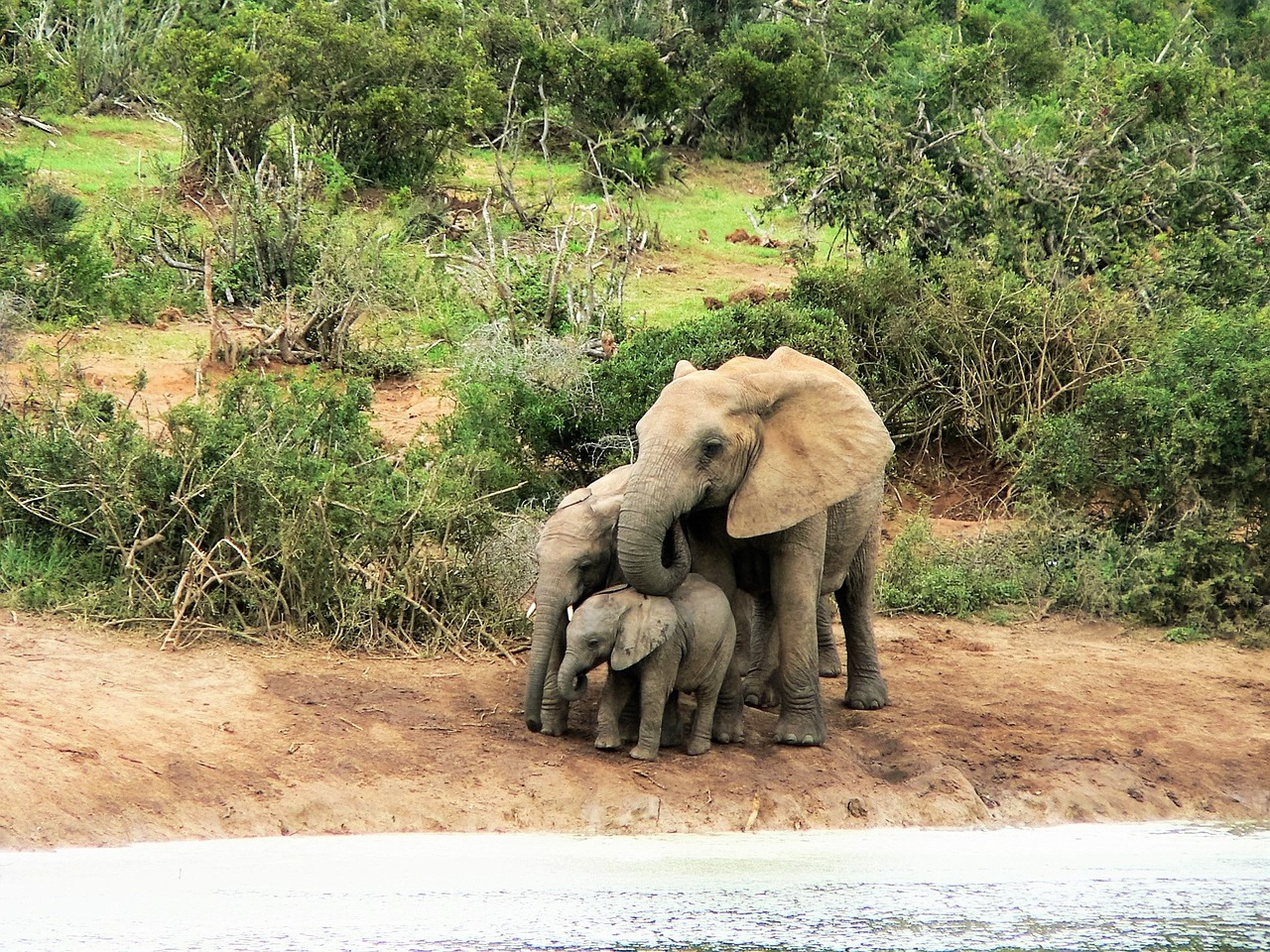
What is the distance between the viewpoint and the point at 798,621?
7.55 metres

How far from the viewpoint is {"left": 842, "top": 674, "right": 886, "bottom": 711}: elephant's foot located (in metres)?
8.41

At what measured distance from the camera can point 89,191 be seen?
54.2 feet

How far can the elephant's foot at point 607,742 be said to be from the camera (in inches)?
287

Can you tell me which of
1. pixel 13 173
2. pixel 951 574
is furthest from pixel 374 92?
pixel 951 574

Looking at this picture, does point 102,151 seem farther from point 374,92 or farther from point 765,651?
point 765,651

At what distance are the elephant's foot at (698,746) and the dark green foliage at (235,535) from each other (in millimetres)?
1752

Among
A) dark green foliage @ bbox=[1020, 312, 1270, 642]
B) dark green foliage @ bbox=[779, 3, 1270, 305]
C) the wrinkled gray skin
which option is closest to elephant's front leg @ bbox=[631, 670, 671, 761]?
the wrinkled gray skin

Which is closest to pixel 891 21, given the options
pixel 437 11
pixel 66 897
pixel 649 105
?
pixel 649 105

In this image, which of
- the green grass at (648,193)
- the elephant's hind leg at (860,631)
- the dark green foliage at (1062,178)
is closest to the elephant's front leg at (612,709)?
the elephant's hind leg at (860,631)

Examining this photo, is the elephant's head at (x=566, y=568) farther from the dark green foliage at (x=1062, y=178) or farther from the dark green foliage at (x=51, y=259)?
the dark green foliage at (x=51, y=259)

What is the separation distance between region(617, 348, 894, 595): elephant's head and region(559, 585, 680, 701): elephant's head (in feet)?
0.38

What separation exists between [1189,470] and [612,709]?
4788mm

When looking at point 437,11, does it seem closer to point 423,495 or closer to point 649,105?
point 649,105

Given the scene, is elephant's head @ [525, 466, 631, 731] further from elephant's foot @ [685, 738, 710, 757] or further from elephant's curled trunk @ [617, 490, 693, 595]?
elephant's foot @ [685, 738, 710, 757]
